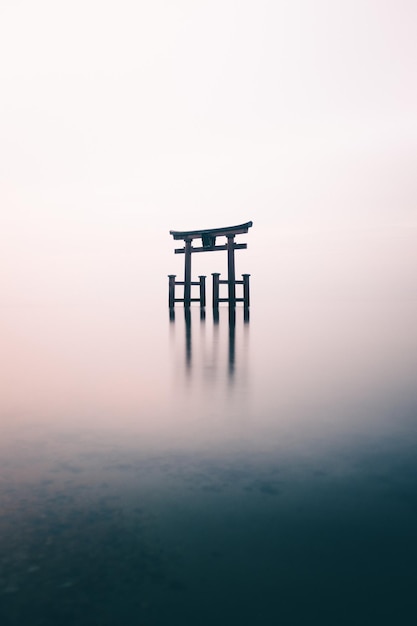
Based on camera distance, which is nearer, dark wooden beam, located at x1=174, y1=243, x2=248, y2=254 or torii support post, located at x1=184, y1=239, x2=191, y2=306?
dark wooden beam, located at x1=174, y1=243, x2=248, y2=254

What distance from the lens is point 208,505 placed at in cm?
210

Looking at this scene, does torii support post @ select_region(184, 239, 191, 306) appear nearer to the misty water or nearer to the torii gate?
the torii gate

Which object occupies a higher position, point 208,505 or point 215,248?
point 215,248

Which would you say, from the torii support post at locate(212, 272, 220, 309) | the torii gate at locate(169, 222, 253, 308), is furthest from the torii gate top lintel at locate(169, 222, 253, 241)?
the torii support post at locate(212, 272, 220, 309)

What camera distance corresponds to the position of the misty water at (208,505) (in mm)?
1445

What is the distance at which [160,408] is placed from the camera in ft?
13.2

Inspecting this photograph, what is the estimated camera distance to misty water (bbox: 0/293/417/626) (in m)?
1.45

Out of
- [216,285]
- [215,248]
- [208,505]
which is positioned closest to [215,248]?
[215,248]

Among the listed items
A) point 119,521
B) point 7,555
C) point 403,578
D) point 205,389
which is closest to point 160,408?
point 205,389

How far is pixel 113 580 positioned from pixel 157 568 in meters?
0.15

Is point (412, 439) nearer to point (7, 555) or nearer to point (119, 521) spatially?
point (119, 521)

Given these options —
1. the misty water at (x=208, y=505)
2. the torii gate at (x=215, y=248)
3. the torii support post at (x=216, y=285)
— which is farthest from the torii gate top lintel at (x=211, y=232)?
the misty water at (x=208, y=505)

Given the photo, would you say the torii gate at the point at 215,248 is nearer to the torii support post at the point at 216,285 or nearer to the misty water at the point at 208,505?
the torii support post at the point at 216,285

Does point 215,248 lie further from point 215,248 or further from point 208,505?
point 208,505
